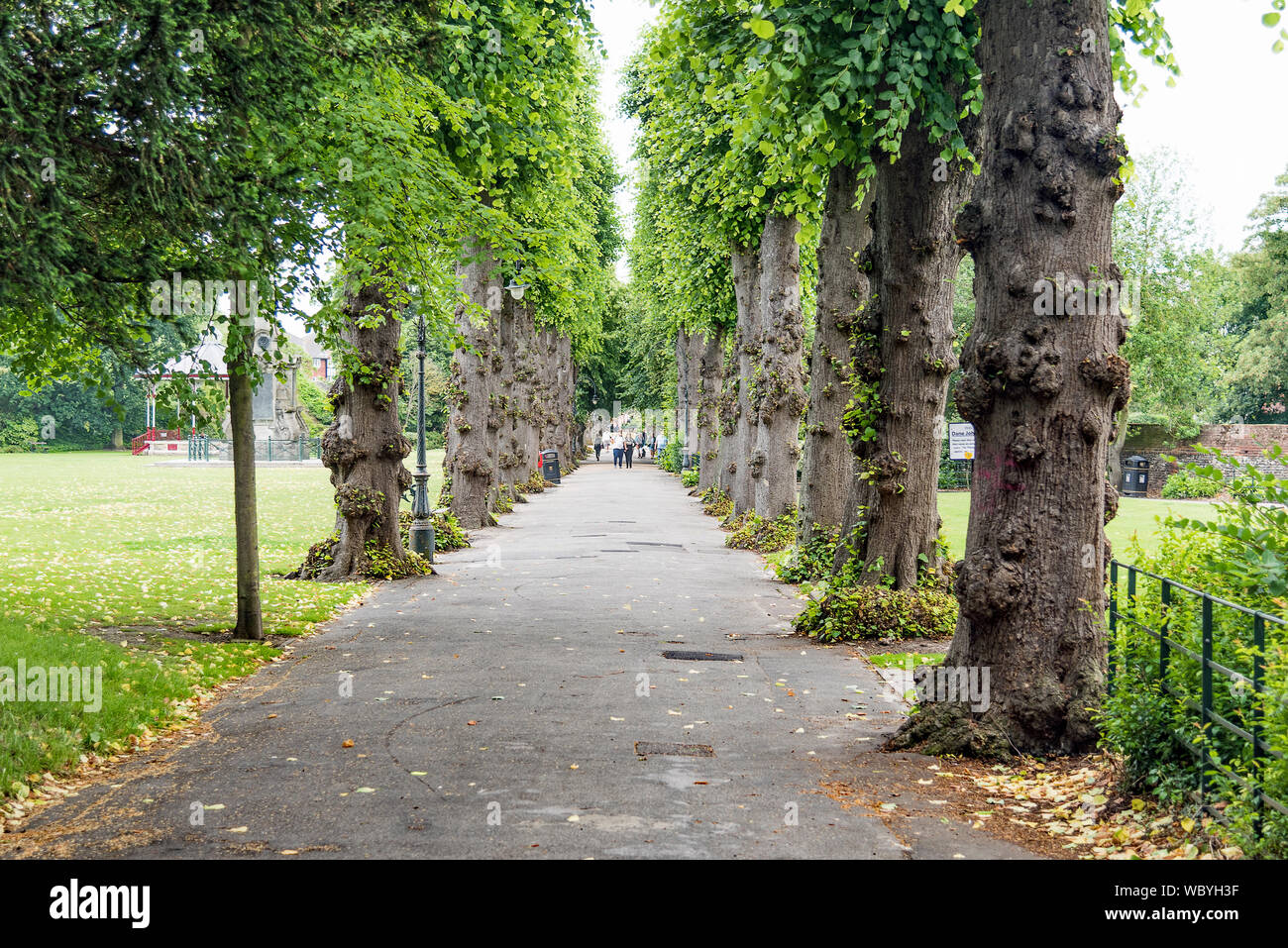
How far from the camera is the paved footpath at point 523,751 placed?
5.44m

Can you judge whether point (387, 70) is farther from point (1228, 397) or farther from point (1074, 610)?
point (1228, 397)

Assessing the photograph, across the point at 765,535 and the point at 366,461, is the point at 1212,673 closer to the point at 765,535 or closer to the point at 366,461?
the point at 366,461

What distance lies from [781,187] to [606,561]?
24.9 ft

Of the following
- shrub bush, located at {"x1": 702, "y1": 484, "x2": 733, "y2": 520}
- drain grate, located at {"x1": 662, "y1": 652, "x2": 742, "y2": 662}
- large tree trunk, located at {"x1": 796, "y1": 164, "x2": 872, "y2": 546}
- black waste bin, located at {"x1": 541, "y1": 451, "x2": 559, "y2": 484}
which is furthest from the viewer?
black waste bin, located at {"x1": 541, "y1": 451, "x2": 559, "y2": 484}

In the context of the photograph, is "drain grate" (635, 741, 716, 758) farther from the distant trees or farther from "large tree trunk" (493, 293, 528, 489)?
the distant trees

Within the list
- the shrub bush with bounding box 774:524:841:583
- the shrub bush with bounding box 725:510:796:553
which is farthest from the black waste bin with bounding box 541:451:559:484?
the shrub bush with bounding box 774:524:841:583

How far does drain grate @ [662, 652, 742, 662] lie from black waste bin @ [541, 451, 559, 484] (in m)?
36.9

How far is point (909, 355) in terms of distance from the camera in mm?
11984

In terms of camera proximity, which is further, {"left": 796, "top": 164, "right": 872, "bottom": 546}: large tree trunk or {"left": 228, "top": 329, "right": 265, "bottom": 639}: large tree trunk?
{"left": 796, "top": 164, "right": 872, "bottom": 546}: large tree trunk

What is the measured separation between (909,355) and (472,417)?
14.1 meters

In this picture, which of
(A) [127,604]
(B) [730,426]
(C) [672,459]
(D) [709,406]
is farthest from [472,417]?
(C) [672,459]

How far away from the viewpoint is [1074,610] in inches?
274

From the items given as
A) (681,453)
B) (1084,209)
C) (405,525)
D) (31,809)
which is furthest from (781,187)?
(681,453)

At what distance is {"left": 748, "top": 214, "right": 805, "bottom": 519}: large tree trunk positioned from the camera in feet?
70.4
